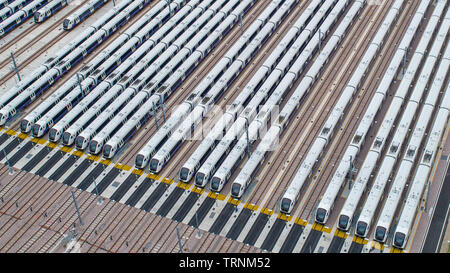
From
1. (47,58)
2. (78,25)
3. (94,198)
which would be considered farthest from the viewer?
(78,25)

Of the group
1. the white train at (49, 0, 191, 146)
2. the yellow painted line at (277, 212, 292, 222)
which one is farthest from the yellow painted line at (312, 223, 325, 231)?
the white train at (49, 0, 191, 146)

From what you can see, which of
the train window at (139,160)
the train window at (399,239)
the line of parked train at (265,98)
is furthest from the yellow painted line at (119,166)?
the train window at (399,239)

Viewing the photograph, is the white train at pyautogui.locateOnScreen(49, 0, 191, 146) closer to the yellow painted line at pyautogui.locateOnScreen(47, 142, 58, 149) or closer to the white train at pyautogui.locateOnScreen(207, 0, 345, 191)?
the yellow painted line at pyautogui.locateOnScreen(47, 142, 58, 149)

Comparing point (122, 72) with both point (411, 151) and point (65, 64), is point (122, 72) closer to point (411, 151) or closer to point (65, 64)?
point (65, 64)

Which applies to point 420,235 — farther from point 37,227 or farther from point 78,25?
point 78,25

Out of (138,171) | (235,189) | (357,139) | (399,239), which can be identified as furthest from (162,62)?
(399,239)

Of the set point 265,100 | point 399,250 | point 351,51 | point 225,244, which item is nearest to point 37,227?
point 225,244

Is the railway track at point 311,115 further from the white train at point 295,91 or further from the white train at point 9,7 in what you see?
the white train at point 9,7
